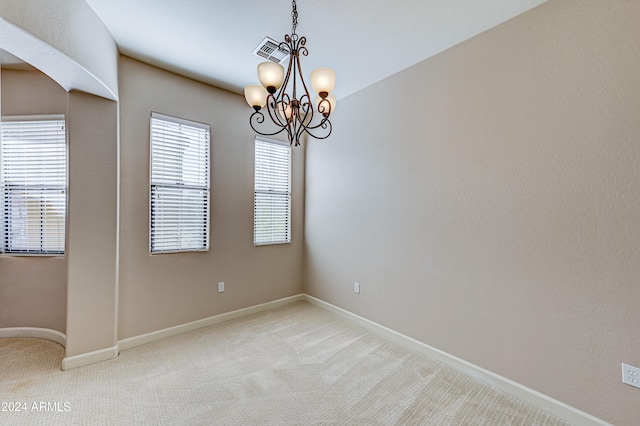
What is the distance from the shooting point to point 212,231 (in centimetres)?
317

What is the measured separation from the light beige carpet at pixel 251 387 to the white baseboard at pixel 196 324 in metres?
0.08

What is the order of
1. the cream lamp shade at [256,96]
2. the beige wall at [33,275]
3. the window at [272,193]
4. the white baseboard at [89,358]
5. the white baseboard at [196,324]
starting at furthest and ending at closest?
the window at [272,193]
the beige wall at [33,275]
the white baseboard at [196,324]
the white baseboard at [89,358]
the cream lamp shade at [256,96]

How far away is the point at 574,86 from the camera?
5.83 ft

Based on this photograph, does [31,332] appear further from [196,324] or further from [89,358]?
[196,324]

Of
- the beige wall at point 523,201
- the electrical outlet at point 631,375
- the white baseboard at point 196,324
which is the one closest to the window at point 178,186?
the white baseboard at point 196,324

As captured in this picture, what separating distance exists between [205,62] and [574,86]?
307cm

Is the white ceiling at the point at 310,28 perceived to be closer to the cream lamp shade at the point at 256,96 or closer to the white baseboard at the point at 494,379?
the cream lamp shade at the point at 256,96

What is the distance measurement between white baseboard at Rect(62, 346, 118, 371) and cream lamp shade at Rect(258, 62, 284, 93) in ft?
8.80

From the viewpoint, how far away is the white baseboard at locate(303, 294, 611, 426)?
5.76 feet

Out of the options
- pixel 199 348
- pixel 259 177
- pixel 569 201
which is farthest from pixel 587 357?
pixel 259 177

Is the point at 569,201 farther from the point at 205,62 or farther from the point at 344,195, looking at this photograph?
the point at 205,62

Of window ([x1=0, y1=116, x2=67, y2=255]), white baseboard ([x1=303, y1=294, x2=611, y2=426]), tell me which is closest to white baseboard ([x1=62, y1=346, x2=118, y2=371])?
window ([x1=0, y1=116, x2=67, y2=255])

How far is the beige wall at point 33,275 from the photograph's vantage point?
2.76 metres

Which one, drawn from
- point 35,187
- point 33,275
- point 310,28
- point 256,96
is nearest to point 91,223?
point 35,187
